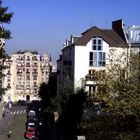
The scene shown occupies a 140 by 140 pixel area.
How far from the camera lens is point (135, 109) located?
32.1 m

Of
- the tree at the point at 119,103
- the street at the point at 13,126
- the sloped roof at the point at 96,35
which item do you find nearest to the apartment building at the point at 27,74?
the street at the point at 13,126

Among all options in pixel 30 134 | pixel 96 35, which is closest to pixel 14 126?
pixel 30 134

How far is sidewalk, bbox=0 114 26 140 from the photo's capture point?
88.4 metres

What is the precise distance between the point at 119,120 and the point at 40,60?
157 metres

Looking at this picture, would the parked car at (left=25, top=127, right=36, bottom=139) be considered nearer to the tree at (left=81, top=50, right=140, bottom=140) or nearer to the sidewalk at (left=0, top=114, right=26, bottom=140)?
the sidewalk at (left=0, top=114, right=26, bottom=140)

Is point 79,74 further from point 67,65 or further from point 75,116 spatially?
point 75,116

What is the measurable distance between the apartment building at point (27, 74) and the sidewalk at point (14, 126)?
57578 mm

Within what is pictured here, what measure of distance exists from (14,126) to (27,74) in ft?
281

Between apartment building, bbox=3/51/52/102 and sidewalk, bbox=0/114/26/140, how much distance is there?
189 feet

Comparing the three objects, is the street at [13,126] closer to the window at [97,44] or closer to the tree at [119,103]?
the window at [97,44]

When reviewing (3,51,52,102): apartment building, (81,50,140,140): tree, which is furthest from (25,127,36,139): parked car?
(3,51,52,102): apartment building

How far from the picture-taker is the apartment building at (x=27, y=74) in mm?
187125

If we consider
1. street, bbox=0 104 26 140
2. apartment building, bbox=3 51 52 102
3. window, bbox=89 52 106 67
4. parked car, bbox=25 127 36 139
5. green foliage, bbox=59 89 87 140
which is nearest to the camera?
green foliage, bbox=59 89 87 140

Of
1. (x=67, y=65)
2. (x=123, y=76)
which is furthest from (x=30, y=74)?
(x=123, y=76)
